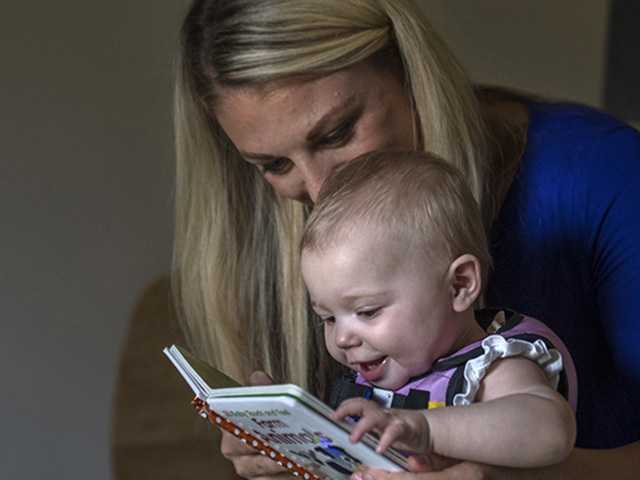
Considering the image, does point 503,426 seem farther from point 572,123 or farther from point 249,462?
point 572,123

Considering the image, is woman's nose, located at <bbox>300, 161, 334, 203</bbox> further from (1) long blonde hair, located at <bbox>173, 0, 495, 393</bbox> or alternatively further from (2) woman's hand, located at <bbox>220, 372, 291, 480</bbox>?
(2) woman's hand, located at <bbox>220, 372, 291, 480</bbox>

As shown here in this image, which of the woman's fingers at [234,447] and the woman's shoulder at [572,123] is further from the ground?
the woman's shoulder at [572,123]

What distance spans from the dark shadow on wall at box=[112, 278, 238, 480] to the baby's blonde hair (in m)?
1.73

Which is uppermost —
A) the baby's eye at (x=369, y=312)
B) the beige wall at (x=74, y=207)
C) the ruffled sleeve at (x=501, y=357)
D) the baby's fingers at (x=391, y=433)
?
the baby's eye at (x=369, y=312)

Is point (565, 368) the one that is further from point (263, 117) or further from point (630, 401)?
point (263, 117)

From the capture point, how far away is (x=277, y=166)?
1.78 metres

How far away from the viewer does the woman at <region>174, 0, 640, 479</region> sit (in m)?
1.68

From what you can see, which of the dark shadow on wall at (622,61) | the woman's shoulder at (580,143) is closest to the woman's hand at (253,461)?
the woman's shoulder at (580,143)

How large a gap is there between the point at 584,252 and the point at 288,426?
0.71 m

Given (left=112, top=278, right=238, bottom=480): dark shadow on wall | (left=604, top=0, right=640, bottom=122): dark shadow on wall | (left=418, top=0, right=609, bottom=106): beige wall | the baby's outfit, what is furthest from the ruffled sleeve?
(left=604, top=0, right=640, bottom=122): dark shadow on wall

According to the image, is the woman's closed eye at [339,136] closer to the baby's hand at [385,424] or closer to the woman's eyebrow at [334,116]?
the woman's eyebrow at [334,116]

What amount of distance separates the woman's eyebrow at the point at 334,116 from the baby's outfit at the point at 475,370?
0.38 m

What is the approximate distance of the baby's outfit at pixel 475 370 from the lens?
1382 mm

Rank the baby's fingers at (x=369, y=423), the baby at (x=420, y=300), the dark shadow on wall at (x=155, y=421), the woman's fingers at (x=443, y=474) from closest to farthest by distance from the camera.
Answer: the baby's fingers at (x=369, y=423)
the woman's fingers at (x=443, y=474)
the baby at (x=420, y=300)
the dark shadow on wall at (x=155, y=421)
